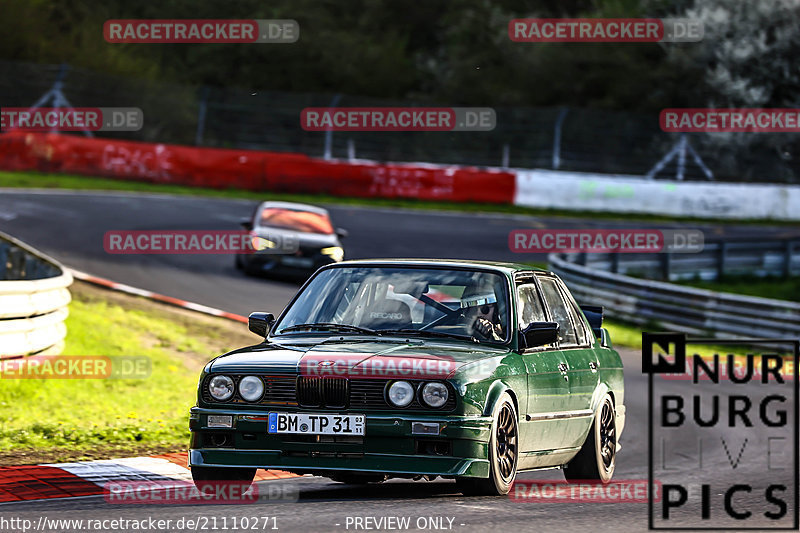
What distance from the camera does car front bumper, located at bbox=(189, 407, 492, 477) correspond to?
6.85m

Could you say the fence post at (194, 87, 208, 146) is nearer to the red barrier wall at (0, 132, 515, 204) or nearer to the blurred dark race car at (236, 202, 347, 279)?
the red barrier wall at (0, 132, 515, 204)

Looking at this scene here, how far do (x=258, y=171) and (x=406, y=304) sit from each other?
26.3 metres

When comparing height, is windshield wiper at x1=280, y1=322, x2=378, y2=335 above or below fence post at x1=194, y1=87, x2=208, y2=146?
below

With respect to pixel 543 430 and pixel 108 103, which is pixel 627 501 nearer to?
pixel 543 430

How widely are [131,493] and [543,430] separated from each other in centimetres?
245

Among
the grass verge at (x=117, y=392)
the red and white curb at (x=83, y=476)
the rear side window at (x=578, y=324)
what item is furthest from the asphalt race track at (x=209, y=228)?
the rear side window at (x=578, y=324)

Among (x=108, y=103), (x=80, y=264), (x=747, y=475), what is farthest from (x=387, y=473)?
(x=108, y=103)

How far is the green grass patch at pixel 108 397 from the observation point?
9.96m

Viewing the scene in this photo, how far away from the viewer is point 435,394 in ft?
22.8

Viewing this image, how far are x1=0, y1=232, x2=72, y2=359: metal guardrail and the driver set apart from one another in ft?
15.8

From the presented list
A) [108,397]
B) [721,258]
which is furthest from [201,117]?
[108,397]

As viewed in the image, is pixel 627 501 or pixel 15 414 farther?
pixel 15 414

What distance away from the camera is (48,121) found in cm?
3491

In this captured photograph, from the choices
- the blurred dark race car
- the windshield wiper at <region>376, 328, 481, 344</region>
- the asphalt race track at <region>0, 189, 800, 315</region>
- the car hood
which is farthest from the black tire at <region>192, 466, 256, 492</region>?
the blurred dark race car
